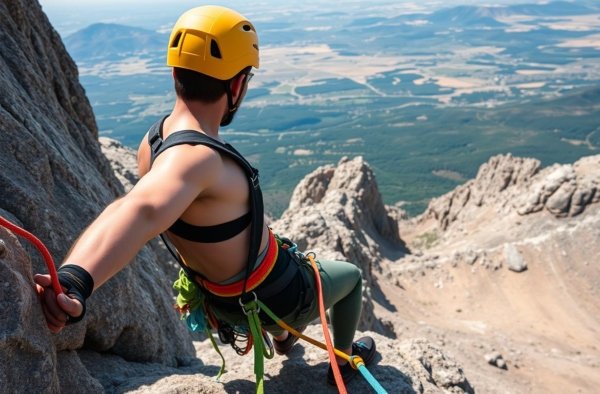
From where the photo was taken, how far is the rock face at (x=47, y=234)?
3.77 m

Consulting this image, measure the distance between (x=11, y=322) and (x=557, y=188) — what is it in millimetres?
37586

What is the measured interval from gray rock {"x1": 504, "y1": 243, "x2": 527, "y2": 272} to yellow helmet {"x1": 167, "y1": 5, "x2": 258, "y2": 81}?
100 ft

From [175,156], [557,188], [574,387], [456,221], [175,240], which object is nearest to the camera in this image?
[175,156]

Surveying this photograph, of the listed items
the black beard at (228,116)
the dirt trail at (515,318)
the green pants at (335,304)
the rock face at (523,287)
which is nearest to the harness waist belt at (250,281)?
the green pants at (335,304)

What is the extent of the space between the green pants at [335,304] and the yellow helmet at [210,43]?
2.32 metres

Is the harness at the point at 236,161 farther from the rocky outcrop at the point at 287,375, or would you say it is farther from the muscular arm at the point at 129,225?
the rocky outcrop at the point at 287,375

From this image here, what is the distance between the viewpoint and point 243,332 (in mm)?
5965

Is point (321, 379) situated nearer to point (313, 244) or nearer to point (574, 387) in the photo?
point (574, 387)

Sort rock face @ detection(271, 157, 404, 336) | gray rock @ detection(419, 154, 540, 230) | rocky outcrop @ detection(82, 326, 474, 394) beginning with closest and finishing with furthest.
Answer: rocky outcrop @ detection(82, 326, 474, 394)
rock face @ detection(271, 157, 404, 336)
gray rock @ detection(419, 154, 540, 230)

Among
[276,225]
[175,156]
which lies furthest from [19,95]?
[276,225]

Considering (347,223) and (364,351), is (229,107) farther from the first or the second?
(347,223)

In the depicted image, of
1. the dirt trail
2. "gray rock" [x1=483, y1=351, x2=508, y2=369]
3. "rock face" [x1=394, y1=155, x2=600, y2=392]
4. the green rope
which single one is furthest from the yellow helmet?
"gray rock" [x1=483, y1=351, x2=508, y2=369]

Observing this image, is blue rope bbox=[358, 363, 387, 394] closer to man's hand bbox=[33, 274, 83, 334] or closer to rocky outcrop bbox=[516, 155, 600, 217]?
man's hand bbox=[33, 274, 83, 334]

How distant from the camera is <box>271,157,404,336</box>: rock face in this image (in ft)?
77.9
